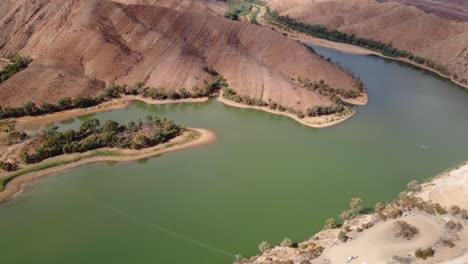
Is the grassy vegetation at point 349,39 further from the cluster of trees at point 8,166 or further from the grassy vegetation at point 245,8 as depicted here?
the cluster of trees at point 8,166

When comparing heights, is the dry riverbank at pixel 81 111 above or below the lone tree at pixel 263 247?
above

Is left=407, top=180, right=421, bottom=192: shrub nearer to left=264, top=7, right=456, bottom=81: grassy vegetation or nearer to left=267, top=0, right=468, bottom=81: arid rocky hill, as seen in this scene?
left=267, top=0, right=468, bottom=81: arid rocky hill

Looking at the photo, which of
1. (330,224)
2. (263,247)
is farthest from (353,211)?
(263,247)

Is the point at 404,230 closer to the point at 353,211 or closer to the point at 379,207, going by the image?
the point at 379,207

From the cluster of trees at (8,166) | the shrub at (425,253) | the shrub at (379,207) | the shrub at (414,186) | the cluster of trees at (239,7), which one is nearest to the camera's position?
the shrub at (425,253)

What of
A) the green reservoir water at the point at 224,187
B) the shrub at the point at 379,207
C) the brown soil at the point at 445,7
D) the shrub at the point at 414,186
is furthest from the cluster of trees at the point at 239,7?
the shrub at the point at 379,207

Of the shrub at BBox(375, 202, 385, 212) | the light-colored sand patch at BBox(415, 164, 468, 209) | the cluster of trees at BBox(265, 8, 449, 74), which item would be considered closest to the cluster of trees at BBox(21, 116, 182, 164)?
the shrub at BBox(375, 202, 385, 212)

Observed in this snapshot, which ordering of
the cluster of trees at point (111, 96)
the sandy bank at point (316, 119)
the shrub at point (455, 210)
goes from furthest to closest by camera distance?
the sandy bank at point (316, 119) < the cluster of trees at point (111, 96) < the shrub at point (455, 210)
